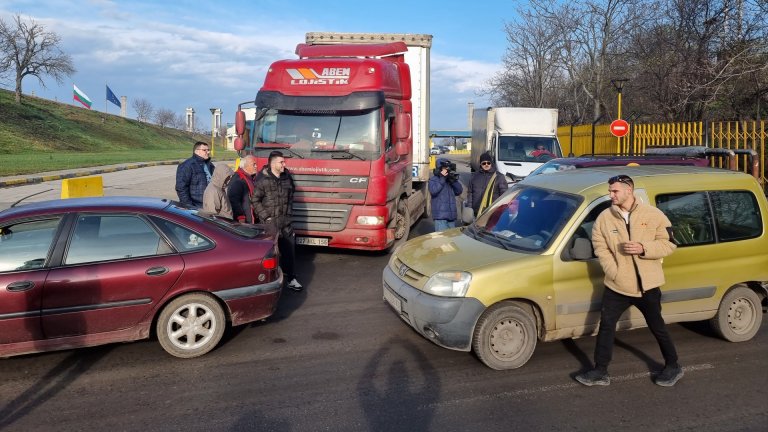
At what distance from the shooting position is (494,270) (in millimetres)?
4691

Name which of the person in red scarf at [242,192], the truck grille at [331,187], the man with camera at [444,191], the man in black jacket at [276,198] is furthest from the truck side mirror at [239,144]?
the man with camera at [444,191]

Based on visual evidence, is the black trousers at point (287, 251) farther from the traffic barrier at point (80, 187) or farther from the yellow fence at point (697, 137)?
the yellow fence at point (697, 137)

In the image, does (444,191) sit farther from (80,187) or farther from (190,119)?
(190,119)

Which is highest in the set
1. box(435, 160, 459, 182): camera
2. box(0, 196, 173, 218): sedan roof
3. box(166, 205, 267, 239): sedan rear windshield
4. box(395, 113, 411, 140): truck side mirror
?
box(395, 113, 411, 140): truck side mirror

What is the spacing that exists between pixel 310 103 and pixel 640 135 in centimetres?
1499

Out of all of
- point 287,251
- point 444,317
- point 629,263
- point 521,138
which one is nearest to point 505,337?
point 444,317

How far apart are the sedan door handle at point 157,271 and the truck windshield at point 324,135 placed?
406 centimetres

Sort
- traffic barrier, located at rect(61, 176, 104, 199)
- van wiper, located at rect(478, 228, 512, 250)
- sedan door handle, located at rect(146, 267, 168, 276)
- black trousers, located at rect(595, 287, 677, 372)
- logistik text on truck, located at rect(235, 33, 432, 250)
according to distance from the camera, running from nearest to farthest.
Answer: black trousers, located at rect(595, 287, 677, 372)
sedan door handle, located at rect(146, 267, 168, 276)
van wiper, located at rect(478, 228, 512, 250)
logistik text on truck, located at rect(235, 33, 432, 250)
traffic barrier, located at rect(61, 176, 104, 199)

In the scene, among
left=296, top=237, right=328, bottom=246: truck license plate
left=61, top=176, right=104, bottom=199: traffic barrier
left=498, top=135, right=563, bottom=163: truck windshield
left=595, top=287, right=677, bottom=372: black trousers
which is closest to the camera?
left=595, top=287, right=677, bottom=372: black trousers

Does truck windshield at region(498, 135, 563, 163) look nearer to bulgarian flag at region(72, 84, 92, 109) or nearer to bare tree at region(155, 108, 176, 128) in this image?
→ bulgarian flag at region(72, 84, 92, 109)

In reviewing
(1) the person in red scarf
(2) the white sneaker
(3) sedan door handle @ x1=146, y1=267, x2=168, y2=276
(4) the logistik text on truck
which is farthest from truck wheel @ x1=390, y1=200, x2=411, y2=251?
(3) sedan door handle @ x1=146, y1=267, x2=168, y2=276

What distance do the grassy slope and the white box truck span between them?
1997 centimetres

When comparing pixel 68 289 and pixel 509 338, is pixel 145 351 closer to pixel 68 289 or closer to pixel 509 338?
pixel 68 289

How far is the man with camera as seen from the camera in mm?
8414
